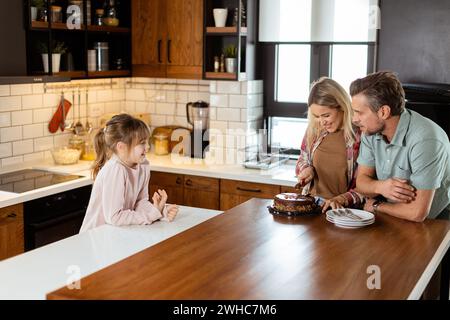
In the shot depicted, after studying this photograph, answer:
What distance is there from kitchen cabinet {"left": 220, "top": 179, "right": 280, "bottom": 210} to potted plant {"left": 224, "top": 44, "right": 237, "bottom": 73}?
89 centimetres

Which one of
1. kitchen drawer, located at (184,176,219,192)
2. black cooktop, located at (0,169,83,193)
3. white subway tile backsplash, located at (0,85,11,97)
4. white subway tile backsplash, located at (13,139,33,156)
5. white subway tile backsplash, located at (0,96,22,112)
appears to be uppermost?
white subway tile backsplash, located at (0,85,11,97)

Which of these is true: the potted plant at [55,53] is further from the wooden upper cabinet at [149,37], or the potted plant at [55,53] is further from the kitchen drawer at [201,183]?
the kitchen drawer at [201,183]

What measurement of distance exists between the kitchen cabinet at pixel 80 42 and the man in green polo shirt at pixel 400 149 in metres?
2.48

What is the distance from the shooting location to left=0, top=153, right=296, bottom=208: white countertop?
424 centimetres

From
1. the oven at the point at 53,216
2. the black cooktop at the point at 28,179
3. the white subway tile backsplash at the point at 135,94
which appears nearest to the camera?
the oven at the point at 53,216

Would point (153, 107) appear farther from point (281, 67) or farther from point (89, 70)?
point (281, 67)

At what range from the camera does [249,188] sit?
14.9 ft

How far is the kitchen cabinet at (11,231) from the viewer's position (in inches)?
148

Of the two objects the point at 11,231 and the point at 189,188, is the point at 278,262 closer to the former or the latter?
the point at 11,231

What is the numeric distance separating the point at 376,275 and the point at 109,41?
3.81m

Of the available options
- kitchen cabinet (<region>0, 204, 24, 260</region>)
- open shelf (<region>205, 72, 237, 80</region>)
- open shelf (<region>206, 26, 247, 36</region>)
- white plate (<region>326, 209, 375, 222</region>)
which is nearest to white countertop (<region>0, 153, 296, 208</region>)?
kitchen cabinet (<region>0, 204, 24, 260</region>)

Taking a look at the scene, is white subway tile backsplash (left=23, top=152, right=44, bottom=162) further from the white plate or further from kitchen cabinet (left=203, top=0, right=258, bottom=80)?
the white plate

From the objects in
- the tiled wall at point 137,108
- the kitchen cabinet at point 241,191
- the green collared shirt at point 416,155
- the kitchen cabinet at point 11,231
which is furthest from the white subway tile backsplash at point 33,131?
the green collared shirt at point 416,155
